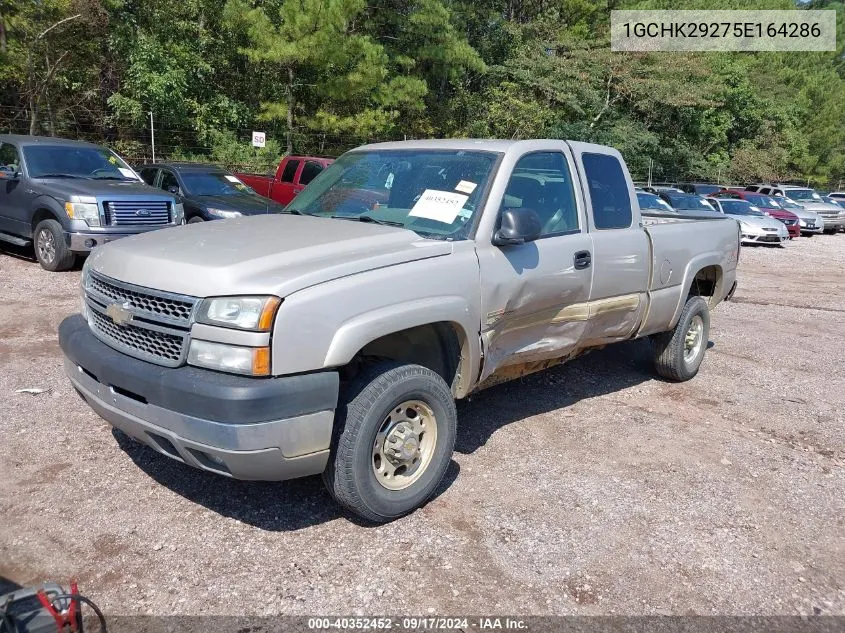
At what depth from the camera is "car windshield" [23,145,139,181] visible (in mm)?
10172

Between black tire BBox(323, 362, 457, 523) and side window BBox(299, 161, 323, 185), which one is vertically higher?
side window BBox(299, 161, 323, 185)

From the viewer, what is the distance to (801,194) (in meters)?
29.5

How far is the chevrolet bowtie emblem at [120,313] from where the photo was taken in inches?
134

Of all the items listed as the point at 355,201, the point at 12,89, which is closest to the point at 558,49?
the point at 12,89

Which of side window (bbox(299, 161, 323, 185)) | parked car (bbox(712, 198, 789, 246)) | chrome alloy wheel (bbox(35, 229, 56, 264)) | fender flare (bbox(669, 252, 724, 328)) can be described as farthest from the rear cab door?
parked car (bbox(712, 198, 789, 246))

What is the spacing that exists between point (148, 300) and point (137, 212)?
23.1 ft

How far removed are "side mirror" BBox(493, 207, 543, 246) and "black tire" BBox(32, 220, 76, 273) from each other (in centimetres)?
762

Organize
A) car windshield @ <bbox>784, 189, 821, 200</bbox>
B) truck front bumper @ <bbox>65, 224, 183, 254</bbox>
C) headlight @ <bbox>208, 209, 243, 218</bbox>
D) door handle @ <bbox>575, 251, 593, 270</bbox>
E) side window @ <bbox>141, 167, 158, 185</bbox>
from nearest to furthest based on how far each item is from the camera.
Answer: door handle @ <bbox>575, 251, 593, 270</bbox> < truck front bumper @ <bbox>65, 224, 183, 254</bbox> < headlight @ <bbox>208, 209, 243, 218</bbox> < side window @ <bbox>141, 167, 158, 185</bbox> < car windshield @ <bbox>784, 189, 821, 200</bbox>

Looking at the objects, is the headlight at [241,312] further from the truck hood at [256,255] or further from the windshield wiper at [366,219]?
the windshield wiper at [366,219]

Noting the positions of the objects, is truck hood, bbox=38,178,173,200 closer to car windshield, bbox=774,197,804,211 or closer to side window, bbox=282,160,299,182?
side window, bbox=282,160,299,182

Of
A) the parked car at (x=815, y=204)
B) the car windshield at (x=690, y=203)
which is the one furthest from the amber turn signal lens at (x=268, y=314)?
the parked car at (x=815, y=204)

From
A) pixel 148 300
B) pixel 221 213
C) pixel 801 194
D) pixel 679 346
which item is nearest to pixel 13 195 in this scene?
pixel 221 213

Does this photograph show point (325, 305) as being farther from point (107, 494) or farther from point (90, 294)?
point (107, 494)

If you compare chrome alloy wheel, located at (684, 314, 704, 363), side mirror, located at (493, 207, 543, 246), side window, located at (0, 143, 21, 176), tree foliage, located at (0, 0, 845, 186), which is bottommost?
chrome alloy wheel, located at (684, 314, 704, 363)
